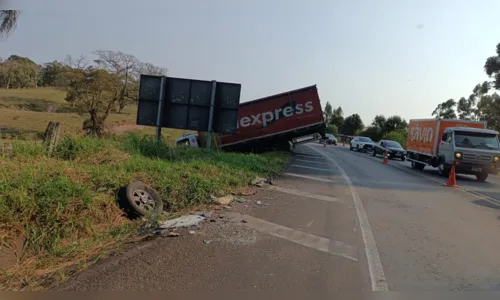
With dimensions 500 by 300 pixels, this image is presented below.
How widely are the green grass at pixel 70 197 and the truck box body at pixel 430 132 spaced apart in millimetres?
14195

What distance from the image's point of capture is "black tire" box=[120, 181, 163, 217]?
252 inches

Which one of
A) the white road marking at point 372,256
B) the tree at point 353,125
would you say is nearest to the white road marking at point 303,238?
the white road marking at point 372,256

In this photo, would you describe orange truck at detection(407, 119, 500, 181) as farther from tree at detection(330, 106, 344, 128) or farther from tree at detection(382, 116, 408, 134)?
tree at detection(330, 106, 344, 128)

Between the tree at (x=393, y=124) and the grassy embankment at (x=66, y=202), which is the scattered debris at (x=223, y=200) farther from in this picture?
the tree at (x=393, y=124)

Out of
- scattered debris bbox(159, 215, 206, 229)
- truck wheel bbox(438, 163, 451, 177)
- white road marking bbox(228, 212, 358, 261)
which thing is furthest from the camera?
truck wheel bbox(438, 163, 451, 177)

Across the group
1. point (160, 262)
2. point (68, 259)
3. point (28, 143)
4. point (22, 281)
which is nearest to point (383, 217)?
point (160, 262)

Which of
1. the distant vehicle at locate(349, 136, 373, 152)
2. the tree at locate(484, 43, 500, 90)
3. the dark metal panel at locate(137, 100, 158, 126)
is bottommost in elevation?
the distant vehicle at locate(349, 136, 373, 152)

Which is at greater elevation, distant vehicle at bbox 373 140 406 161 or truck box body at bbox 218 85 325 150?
truck box body at bbox 218 85 325 150

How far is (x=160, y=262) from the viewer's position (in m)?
4.63

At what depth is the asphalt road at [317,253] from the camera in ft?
13.9

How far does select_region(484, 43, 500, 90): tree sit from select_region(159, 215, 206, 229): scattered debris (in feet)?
126

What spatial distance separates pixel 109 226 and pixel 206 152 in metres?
8.93

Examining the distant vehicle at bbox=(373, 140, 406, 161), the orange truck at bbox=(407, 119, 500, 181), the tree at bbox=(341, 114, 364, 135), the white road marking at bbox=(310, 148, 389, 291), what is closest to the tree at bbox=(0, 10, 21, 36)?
the white road marking at bbox=(310, 148, 389, 291)

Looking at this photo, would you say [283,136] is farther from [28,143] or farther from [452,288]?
[452,288]
